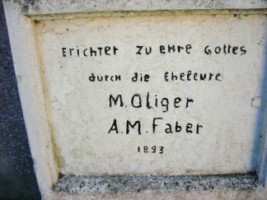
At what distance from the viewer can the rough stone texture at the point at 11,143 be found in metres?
1.27

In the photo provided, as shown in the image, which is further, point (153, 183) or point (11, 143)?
point (11, 143)

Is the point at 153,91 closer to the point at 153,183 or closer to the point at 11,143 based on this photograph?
the point at 153,183

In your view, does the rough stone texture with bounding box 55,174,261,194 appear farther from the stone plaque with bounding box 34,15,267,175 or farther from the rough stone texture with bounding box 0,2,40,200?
the rough stone texture with bounding box 0,2,40,200

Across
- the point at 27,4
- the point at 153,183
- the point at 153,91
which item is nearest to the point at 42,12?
the point at 27,4

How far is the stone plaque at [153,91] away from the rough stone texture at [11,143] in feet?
0.69

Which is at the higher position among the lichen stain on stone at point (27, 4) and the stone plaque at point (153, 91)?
the lichen stain on stone at point (27, 4)

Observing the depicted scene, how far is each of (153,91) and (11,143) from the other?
2.27 feet

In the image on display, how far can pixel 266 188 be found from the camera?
1256 millimetres

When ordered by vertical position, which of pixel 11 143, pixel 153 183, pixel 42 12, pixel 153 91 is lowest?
pixel 153 183

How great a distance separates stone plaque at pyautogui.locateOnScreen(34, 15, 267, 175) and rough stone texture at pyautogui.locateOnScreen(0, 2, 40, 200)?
210 mm

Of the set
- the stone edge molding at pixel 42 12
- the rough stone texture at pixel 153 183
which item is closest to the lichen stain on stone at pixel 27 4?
the stone edge molding at pixel 42 12

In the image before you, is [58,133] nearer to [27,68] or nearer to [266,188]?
[27,68]

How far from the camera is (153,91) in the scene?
1.18 metres

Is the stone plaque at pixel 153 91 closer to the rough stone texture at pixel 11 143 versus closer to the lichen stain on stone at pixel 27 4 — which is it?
the lichen stain on stone at pixel 27 4
